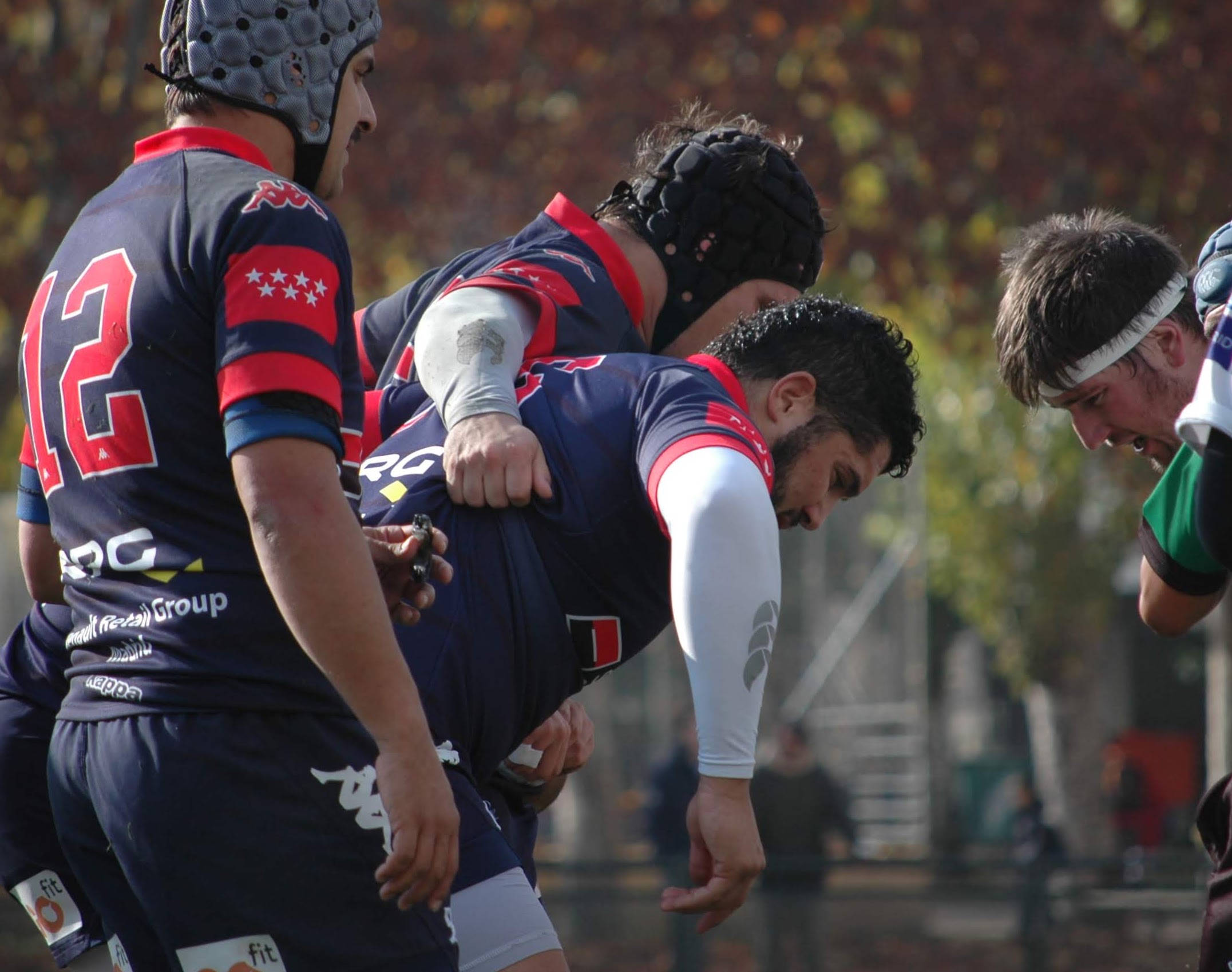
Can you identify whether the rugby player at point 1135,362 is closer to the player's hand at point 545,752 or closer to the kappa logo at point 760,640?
the kappa logo at point 760,640

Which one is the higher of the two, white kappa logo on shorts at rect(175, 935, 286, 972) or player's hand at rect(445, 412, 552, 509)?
player's hand at rect(445, 412, 552, 509)

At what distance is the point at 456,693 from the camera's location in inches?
107

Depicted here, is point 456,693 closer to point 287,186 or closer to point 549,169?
point 287,186

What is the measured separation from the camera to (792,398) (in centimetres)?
300

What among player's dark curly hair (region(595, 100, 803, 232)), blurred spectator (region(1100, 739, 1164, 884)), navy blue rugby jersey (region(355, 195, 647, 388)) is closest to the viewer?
navy blue rugby jersey (region(355, 195, 647, 388))

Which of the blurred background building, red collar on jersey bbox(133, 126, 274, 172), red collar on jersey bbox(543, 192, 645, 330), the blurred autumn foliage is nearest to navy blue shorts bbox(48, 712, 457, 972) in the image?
red collar on jersey bbox(133, 126, 274, 172)

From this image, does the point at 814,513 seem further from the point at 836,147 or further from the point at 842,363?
the point at 836,147

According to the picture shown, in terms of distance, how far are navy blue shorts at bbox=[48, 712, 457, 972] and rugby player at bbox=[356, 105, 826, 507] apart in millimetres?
933

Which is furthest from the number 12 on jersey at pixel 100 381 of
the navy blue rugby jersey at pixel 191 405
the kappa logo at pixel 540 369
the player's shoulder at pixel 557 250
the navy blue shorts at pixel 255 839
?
the player's shoulder at pixel 557 250

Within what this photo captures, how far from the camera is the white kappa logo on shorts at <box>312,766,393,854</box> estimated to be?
2.31 metres

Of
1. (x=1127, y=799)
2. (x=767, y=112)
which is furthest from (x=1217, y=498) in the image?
(x=1127, y=799)

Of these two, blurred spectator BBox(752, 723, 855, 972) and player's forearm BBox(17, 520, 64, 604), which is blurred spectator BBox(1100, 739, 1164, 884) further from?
player's forearm BBox(17, 520, 64, 604)

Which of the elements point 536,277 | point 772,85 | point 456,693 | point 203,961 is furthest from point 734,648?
point 772,85

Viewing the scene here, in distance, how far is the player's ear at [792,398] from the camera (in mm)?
2994
